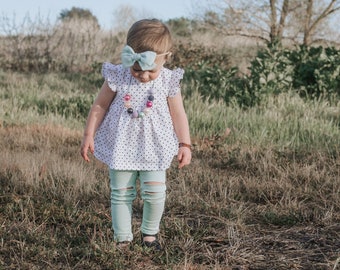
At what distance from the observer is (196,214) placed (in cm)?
391

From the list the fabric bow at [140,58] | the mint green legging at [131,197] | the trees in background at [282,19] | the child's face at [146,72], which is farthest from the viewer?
the trees in background at [282,19]

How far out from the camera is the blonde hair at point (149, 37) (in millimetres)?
2986

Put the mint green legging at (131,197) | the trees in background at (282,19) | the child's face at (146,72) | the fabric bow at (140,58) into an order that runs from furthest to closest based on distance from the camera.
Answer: the trees in background at (282,19) → the mint green legging at (131,197) → the child's face at (146,72) → the fabric bow at (140,58)

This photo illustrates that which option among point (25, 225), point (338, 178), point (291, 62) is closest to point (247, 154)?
point (338, 178)

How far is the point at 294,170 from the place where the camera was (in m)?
4.82

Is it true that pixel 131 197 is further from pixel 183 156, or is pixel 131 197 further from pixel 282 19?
pixel 282 19

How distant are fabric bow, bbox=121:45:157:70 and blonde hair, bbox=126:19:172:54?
70 millimetres

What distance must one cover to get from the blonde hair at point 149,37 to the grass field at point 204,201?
1.10 m

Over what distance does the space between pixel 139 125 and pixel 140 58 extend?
38 centimetres

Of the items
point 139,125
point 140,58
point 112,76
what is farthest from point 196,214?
point 140,58

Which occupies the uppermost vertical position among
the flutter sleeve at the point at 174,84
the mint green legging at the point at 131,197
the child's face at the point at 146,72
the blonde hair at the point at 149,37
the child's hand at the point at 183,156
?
the blonde hair at the point at 149,37

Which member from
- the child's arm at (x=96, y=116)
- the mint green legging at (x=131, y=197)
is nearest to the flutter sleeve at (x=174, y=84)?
the child's arm at (x=96, y=116)

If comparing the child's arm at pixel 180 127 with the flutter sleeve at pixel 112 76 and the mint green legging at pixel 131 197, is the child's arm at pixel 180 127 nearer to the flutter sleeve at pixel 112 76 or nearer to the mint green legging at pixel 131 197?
the mint green legging at pixel 131 197

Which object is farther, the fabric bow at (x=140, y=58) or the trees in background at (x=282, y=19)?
the trees in background at (x=282, y=19)
